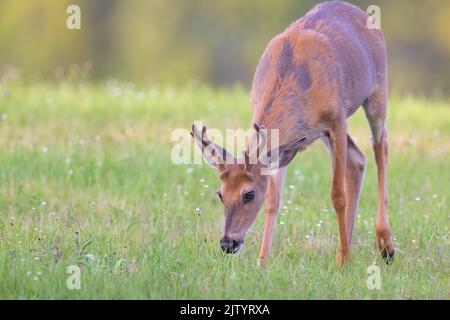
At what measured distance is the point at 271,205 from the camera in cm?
792

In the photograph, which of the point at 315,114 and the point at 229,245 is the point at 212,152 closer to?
the point at 229,245

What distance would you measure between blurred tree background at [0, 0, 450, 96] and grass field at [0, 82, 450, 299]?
503 inches

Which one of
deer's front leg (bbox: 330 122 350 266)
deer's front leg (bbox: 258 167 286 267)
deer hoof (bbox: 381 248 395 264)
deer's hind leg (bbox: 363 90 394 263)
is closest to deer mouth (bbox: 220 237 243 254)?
deer's front leg (bbox: 258 167 286 267)

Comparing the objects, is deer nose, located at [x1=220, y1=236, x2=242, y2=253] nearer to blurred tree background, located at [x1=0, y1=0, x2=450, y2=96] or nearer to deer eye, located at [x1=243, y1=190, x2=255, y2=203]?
deer eye, located at [x1=243, y1=190, x2=255, y2=203]

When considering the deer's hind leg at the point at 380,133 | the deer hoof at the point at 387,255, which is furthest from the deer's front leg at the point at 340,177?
the deer's hind leg at the point at 380,133

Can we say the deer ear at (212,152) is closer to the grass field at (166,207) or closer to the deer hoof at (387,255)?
the grass field at (166,207)

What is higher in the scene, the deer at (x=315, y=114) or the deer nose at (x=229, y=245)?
the deer at (x=315, y=114)

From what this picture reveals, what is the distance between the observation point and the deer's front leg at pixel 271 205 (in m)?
7.68

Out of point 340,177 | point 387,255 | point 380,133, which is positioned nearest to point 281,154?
point 340,177

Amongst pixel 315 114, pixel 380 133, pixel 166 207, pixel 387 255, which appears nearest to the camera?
pixel 315 114

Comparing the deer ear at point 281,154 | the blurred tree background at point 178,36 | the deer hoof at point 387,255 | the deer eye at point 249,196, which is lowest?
the deer hoof at point 387,255

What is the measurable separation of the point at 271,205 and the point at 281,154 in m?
1.03

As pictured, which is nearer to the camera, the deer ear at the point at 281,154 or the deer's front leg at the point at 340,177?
the deer ear at the point at 281,154
